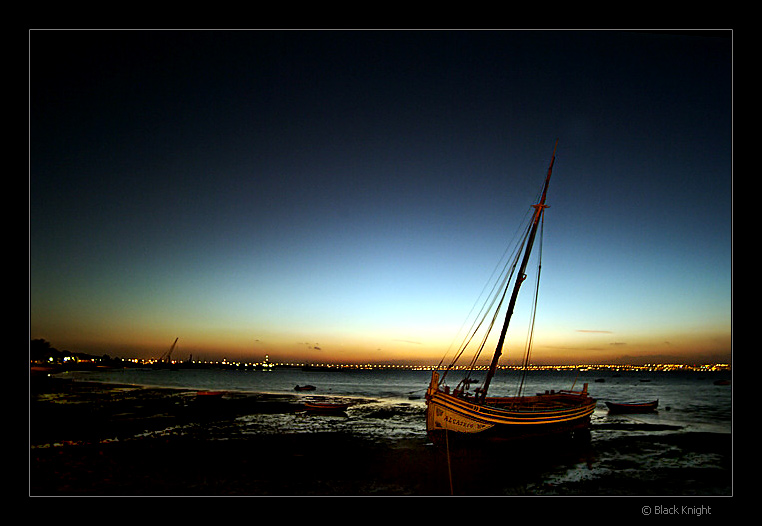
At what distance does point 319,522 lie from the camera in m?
4.17

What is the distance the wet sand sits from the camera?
6105 mm

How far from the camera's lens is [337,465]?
23.6 feet

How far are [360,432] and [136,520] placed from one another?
281 inches

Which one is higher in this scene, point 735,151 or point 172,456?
point 735,151

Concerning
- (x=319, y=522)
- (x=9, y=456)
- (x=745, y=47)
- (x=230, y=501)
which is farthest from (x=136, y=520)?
(x=745, y=47)

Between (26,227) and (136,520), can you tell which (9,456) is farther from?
(26,227)
